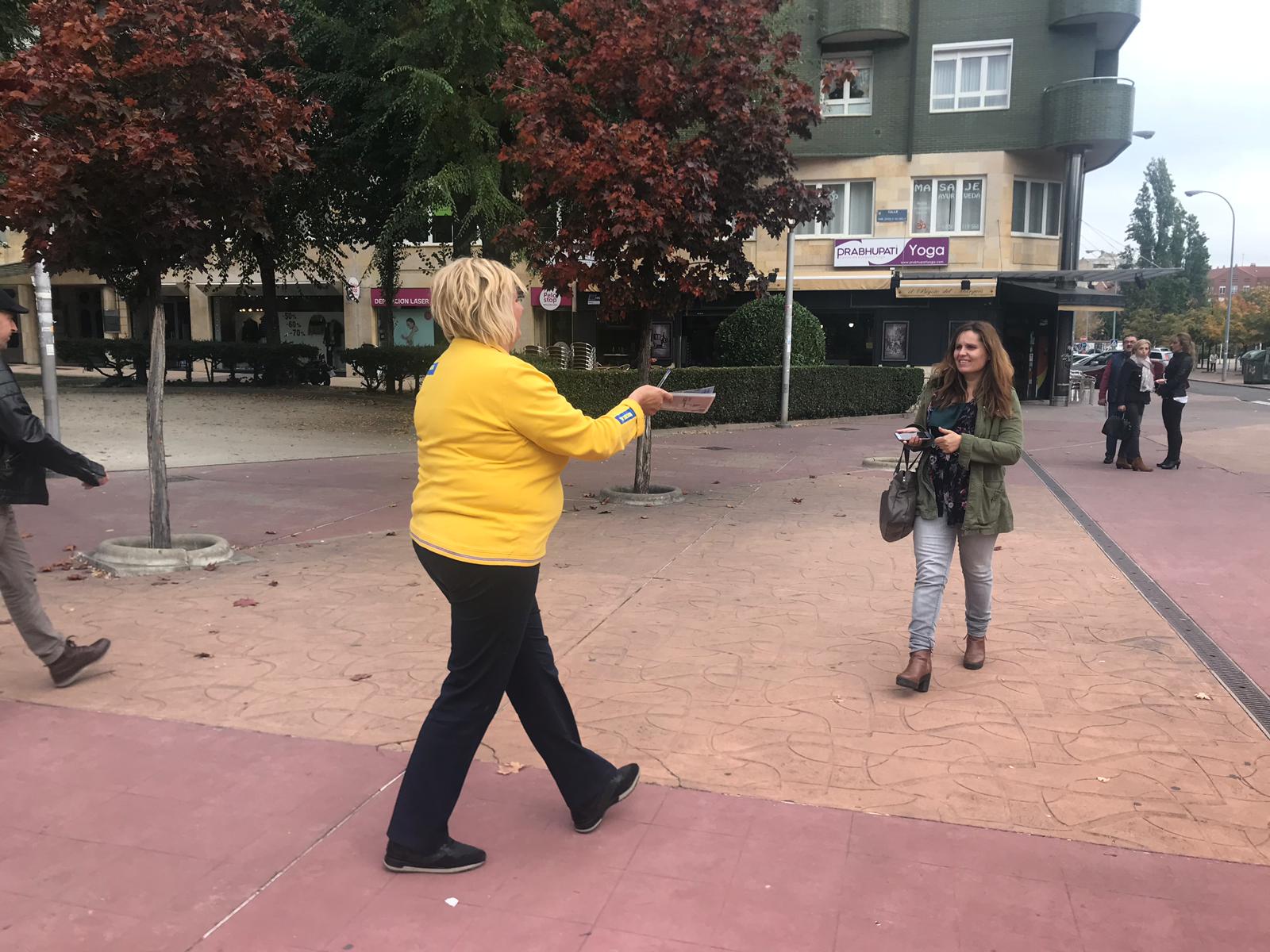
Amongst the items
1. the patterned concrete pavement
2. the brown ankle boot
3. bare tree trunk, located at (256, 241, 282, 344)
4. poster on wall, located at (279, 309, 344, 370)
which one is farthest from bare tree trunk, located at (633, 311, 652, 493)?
poster on wall, located at (279, 309, 344, 370)

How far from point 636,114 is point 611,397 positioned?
25.7 feet

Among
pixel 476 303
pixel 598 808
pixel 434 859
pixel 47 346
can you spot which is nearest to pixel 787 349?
pixel 47 346

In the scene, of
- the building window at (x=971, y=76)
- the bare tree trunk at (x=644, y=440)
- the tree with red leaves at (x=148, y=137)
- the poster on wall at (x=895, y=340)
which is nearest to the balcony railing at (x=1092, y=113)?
the building window at (x=971, y=76)

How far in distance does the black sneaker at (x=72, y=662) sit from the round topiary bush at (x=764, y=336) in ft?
52.3

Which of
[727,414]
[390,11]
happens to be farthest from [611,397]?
[390,11]

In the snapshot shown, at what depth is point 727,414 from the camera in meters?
18.3

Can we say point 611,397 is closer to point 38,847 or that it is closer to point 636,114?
point 636,114

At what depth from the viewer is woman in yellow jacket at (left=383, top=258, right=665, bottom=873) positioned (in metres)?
2.89

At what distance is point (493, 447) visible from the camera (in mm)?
2902

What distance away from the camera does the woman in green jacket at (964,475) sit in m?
4.57

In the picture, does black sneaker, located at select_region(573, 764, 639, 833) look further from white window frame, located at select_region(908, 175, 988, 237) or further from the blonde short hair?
white window frame, located at select_region(908, 175, 988, 237)

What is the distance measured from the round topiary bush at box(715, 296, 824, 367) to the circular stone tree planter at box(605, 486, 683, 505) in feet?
32.4

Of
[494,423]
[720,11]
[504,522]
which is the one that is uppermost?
[720,11]

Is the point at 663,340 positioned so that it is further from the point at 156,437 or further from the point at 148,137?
the point at 148,137
